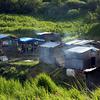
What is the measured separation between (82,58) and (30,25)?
15.3 m

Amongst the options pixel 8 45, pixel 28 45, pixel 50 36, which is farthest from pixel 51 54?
pixel 50 36

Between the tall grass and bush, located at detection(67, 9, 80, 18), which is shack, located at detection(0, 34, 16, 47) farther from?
the tall grass

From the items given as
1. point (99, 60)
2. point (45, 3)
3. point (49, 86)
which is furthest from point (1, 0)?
point (49, 86)

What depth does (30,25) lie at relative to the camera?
1288 inches

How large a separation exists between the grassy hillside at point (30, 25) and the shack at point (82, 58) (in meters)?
10.5

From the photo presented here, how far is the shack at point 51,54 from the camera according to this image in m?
20.8

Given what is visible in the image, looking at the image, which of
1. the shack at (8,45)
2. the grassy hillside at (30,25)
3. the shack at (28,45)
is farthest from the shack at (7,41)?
the grassy hillside at (30,25)

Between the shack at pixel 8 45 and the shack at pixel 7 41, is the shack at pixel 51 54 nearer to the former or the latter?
the shack at pixel 8 45

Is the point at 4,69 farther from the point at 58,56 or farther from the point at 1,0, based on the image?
the point at 1,0

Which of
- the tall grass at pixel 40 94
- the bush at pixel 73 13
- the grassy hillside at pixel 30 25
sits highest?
the tall grass at pixel 40 94

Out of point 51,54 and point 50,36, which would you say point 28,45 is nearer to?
point 50,36

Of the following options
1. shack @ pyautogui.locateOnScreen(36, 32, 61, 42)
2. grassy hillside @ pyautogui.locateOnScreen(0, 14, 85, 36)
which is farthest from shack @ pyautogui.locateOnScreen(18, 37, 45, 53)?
grassy hillside @ pyautogui.locateOnScreen(0, 14, 85, 36)

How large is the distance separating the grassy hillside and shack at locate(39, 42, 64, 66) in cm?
762

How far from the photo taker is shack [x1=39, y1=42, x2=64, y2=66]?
20.8m
